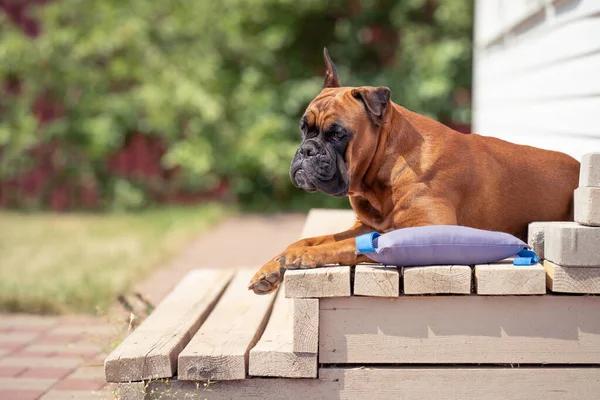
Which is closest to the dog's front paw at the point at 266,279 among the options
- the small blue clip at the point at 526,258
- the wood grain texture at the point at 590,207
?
the small blue clip at the point at 526,258

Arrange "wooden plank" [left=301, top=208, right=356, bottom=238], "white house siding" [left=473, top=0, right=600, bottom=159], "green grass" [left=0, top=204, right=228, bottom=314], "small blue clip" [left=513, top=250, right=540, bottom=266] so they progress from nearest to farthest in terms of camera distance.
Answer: "small blue clip" [left=513, top=250, right=540, bottom=266]
"white house siding" [left=473, top=0, right=600, bottom=159]
"wooden plank" [left=301, top=208, right=356, bottom=238]
"green grass" [left=0, top=204, right=228, bottom=314]

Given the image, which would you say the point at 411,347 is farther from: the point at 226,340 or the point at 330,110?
the point at 330,110

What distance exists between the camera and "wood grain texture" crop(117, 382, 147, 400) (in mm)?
2891

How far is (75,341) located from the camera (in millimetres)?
4691

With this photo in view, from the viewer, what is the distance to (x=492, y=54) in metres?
6.78

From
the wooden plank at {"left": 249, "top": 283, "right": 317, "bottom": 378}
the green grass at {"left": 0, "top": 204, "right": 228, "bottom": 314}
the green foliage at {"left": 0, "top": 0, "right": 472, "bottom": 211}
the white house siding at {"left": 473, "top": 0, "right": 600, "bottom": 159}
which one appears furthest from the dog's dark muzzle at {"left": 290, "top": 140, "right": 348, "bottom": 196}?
the green foliage at {"left": 0, "top": 0, "right": 472, "bottom": 211}

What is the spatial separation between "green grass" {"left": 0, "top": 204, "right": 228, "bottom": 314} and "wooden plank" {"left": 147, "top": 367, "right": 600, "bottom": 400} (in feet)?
6.46

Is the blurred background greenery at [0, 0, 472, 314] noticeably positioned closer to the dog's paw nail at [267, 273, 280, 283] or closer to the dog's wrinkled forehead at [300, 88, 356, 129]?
the dog's wrinkled forehead at [300, 88, 356, 129]

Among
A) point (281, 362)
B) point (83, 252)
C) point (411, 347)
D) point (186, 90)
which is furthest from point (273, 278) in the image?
point (186, 90)

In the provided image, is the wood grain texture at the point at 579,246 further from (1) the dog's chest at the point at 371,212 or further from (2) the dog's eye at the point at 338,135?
(2) the dog's eye at the point at 338,135

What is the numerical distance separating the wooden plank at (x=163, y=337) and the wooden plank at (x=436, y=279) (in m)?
0.95

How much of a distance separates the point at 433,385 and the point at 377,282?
0.44m

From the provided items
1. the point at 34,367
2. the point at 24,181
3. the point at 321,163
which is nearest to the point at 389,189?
the point at 321,163

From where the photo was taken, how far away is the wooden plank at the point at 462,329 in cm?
283
